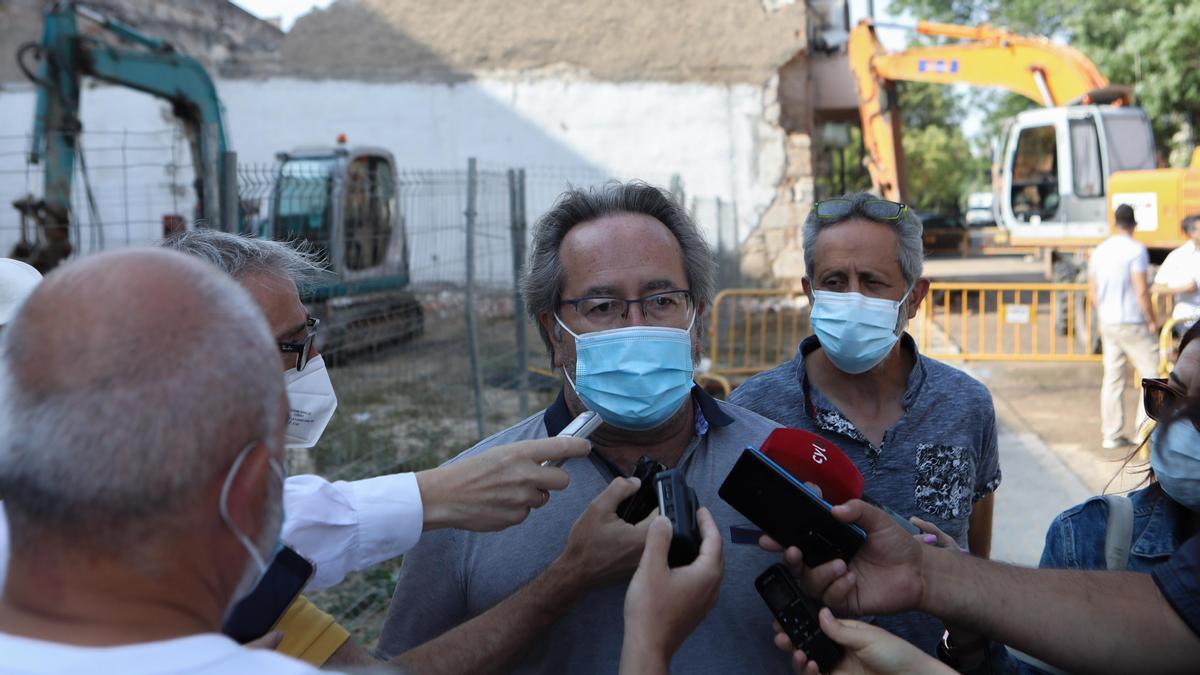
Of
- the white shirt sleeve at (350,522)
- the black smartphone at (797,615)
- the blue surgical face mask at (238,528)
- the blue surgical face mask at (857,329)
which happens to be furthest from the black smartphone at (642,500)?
the blue surgical face mask at (857,329)

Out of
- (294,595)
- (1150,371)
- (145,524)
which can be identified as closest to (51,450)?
(145,524)

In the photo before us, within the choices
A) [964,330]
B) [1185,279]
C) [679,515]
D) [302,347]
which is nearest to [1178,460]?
[679,515]

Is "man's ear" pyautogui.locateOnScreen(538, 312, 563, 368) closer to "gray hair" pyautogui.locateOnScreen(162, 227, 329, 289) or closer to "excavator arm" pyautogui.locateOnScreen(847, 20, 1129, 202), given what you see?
"gray hair" pyautogui.locateOnScreen(162, 227, 329, 289)

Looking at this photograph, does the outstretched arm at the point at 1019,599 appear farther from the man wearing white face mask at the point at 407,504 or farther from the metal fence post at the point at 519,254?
the metal fence post at the point at 519,254

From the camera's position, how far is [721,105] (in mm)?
17266

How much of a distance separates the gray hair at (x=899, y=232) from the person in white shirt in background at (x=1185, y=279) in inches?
215

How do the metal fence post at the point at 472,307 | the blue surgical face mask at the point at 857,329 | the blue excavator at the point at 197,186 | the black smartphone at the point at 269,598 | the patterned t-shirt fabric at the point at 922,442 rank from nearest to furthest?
the black smartphone at the point at 269,598 < the patterned t-shirt fabric at the point at 922,442 < the blue surgical face mask at the point at 857,329 < the blue excavator at the point at 197,186 < the metal fence post at the point at 472,307

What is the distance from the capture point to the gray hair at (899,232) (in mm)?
2895

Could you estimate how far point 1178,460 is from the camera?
5.41ft

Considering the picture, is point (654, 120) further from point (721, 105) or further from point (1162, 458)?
point (1162, 458)

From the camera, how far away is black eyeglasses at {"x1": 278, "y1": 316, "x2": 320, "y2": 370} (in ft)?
6.98

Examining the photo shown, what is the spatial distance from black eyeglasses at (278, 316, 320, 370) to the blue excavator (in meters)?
2.33

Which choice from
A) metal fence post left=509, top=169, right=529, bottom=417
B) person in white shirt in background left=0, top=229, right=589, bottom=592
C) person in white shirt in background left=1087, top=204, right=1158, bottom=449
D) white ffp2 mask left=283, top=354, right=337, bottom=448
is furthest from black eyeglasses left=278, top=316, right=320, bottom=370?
person in white shirt in background left=1087, top=204, right=1158, bottom=449

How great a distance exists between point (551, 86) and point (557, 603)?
16855 mm
